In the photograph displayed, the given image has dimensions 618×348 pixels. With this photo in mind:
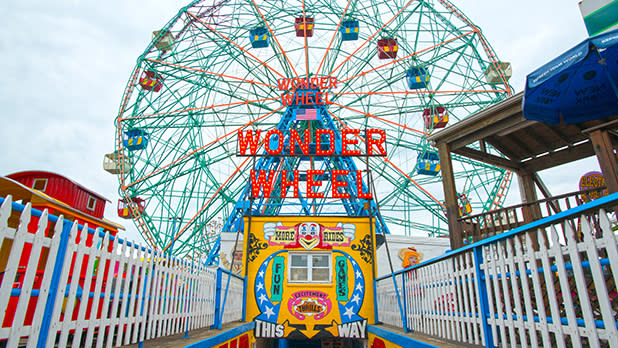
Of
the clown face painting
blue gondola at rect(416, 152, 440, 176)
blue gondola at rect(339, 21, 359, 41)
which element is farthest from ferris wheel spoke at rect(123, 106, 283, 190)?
the clown face painting

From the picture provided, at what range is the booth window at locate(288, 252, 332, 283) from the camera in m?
9.20

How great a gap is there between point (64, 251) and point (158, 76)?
21.5 m

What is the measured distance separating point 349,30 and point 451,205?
15.3m

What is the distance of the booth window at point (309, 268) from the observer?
30.2 ft

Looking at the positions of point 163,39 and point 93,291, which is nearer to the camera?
point 93,291

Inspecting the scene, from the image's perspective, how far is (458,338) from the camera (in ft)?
12.7

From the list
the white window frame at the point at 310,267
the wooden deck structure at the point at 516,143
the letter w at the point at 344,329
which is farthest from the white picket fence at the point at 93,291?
the wooden deck structure at the point at 516,143

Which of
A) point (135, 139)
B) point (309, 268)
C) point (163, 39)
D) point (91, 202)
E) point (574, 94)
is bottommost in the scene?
point (309, 268)

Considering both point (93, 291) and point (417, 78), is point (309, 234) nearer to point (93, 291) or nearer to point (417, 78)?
point (93, 291)

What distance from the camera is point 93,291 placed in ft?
12.5

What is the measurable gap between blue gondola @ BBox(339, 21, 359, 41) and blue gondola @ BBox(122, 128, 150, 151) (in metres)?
12.7

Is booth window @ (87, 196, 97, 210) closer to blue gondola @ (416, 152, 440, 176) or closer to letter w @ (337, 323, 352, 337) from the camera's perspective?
letter w @ (337, 323, 352, 337)

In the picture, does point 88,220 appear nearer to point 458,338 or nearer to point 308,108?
point 458,338

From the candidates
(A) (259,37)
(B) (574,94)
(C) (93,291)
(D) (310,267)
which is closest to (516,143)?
(B) (574,94)
